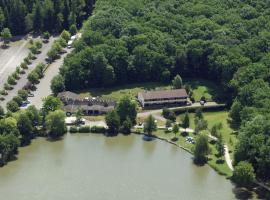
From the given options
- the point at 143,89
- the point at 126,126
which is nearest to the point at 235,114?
the point at 126,126

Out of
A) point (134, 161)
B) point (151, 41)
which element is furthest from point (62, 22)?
point (134, 161)

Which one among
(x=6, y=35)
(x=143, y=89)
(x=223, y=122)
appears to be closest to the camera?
(x=223, y=122)

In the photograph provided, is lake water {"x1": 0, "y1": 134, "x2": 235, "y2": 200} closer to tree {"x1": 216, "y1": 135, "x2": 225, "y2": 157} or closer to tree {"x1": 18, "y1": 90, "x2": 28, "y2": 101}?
tree {"x1": 216, "y1": 135, "x2": 225, "y2": 157}

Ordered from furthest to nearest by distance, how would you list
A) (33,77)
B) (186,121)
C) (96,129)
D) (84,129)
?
1. (33,77)
2. (96,129)
3. (84,129)
4. (186,121)

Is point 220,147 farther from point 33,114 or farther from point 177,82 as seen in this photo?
point 33,114

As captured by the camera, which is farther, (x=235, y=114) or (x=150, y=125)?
(x=235, y=114)

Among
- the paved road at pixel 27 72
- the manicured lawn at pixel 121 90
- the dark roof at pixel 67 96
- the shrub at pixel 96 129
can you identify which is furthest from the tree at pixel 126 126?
the paved road at pixel 27 72
